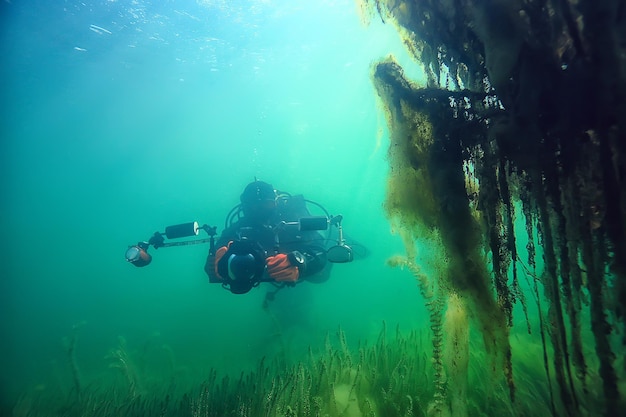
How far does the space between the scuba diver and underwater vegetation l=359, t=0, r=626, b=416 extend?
2.93 m

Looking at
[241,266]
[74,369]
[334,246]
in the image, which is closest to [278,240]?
[241,266]

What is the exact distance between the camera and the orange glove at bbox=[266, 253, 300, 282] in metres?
5.83

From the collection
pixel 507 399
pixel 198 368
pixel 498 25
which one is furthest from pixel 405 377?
pixel 198 368

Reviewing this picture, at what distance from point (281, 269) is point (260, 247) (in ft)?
2.26

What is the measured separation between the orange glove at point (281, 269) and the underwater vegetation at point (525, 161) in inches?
135

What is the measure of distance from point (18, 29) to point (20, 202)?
165ft

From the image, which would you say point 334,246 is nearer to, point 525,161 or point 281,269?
point 281,269

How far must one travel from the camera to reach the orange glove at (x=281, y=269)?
5.83m

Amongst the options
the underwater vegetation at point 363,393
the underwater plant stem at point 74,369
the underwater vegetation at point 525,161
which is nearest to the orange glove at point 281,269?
the underwater vegetation at point 363,393

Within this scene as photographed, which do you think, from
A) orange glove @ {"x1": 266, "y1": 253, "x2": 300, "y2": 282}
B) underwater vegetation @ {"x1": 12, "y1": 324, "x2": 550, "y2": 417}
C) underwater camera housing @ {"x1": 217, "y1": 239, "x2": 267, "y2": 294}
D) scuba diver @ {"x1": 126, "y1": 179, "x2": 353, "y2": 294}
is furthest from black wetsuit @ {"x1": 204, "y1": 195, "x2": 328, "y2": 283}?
underwater vegetation @ {"x1": 12, "y1": 324, "x2": 550, "y2": 417}

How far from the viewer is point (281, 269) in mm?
5863

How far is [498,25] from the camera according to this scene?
1.89 m

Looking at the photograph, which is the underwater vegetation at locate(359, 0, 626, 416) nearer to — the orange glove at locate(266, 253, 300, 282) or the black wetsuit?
the orange glove at locate(266, 253, 300, 282)

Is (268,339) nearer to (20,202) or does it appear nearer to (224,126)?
(224,126)
